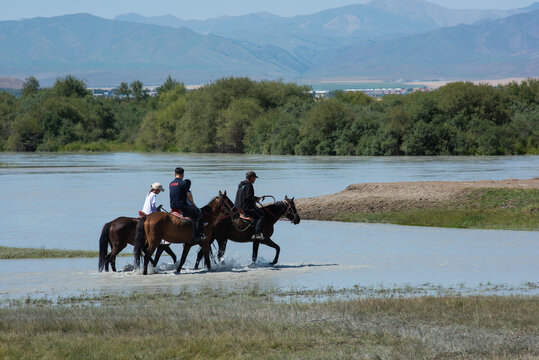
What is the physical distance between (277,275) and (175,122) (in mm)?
96866

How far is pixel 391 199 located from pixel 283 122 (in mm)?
65089

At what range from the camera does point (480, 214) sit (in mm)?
25969

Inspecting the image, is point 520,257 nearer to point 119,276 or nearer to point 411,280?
point 411,280

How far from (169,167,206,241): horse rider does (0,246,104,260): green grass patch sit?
4.61 meters

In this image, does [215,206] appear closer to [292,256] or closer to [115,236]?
[115,236]

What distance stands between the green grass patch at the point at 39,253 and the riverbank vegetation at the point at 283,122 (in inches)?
2411

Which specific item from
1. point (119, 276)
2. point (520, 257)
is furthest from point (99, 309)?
point (520, 257)

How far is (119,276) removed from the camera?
16.6 metres

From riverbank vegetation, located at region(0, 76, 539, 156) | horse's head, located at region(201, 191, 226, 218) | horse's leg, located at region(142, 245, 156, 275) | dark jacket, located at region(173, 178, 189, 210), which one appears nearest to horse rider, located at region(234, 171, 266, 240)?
horse's head, located at region(201, 191, 226, 218)

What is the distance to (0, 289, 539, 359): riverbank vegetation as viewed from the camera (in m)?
9.65

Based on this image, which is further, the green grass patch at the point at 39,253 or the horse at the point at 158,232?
the green grass patch at the point at 39,253

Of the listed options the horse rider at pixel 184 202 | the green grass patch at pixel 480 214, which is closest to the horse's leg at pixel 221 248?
the horse rider at pixel 184 202

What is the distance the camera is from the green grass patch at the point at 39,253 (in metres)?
19.7

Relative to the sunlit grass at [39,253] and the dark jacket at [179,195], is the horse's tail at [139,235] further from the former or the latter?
the sunlit grass at [39,253]
